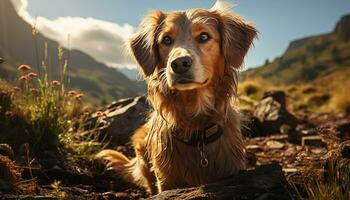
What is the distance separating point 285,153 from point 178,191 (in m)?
4.22

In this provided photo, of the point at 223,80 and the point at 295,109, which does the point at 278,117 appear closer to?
the point at 223,80

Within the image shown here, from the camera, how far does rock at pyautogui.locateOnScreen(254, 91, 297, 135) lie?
9.77 m

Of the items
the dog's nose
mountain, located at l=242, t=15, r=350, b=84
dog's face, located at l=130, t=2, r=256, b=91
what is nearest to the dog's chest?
dog's face, located at l=130, t=2, r=256, b=91

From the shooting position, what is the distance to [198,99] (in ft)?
15.4

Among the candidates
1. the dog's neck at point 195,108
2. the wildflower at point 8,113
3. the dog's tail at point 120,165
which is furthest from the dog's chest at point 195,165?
the wildflower at point 8,113

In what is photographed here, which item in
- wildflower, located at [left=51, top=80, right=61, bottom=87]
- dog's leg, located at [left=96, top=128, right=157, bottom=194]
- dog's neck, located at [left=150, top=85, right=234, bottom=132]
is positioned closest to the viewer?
dog's neck, located at [left=150, top=85, right=234, bottom=132]

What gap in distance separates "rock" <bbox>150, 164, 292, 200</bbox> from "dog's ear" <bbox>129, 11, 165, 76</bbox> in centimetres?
186

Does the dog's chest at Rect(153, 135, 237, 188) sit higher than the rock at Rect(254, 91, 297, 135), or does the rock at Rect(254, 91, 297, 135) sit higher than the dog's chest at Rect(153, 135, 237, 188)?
the dog's chest at Rect(153, 135, 237, 188)

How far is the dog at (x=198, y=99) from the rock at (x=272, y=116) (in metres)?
4.83

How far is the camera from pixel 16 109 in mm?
6242

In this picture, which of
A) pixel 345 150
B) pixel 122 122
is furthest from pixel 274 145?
pixel 345 150

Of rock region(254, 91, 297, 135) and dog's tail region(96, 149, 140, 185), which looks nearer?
dog's tail region(96, 149, 140, 185)

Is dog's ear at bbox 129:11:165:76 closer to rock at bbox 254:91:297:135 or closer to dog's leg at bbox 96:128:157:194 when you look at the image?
dog's leg at bbox 96:128:157:194

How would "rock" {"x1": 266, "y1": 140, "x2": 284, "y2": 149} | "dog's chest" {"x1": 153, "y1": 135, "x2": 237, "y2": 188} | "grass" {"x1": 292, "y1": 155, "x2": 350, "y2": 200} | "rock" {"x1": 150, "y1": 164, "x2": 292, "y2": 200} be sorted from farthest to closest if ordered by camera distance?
"rock" {"x1": 266, "y1": 140, "x2": 284, "y2": 149}
"dog's chest" {"x1": 153, "y1": 135, "x2": 237, "y2": 188}
"rock" {"x1": 150, "y1": 164, "x2": 292, "y2": 200}
"grass" {"x1": 292, "y1": 155, "x2": 350, "y2": 200}
